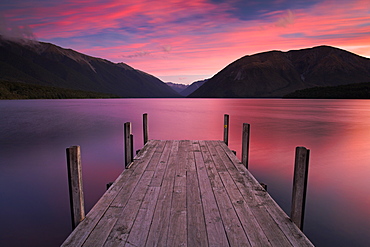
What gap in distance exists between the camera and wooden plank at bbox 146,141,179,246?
3119 millimetres

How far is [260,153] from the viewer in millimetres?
12992

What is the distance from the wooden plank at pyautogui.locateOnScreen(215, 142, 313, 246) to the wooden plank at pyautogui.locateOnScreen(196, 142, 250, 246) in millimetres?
411

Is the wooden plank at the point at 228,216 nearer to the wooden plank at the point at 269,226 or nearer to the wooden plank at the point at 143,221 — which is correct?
the wooden plank at the point at 269,226

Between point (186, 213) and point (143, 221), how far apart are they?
758mm

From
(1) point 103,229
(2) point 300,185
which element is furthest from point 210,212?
(1) point 103,229

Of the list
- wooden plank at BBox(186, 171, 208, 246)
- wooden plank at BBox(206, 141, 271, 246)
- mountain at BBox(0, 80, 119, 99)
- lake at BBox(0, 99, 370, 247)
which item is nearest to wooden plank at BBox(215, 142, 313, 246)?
wooden plank at BBox(206, 141, 271, 246)

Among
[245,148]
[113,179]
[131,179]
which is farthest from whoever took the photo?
[113,179]

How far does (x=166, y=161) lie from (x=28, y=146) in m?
12.0

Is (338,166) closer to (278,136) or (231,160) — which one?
(231,160)

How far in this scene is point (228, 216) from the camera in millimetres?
3760

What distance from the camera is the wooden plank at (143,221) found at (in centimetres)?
309

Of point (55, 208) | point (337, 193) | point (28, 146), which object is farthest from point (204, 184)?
point (28, 146)

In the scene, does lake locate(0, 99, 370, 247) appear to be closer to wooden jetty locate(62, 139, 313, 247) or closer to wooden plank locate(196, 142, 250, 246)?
wooden jetty locate(62, 139, 313, 247)

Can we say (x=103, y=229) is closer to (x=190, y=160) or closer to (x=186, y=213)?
(x=186, y=213)
